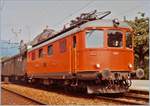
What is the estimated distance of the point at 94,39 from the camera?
51.0 feet

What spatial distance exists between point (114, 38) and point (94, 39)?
0.89 metres

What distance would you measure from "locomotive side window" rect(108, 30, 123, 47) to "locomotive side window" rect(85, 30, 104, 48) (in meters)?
0.35

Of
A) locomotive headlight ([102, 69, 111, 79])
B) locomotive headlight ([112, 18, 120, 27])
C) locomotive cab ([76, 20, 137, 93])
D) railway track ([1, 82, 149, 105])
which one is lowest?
railway track ([1, 82, 149, 105])

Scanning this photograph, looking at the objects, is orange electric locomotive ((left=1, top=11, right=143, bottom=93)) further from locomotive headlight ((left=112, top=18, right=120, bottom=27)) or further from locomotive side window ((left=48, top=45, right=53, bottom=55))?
locomotive side window ((left=48, top=45, right=53, bottom=55))

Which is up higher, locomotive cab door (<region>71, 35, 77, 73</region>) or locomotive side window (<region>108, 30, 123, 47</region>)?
locomotive side window (<region>108, 30, 123, 47</region>)

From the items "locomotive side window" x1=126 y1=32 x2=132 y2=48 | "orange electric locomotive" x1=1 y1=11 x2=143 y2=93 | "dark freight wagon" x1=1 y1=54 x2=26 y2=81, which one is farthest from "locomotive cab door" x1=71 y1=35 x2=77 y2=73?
"dark freight wagon" x1=1 y1=54 x2=26 y2=81

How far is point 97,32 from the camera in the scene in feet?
51.3

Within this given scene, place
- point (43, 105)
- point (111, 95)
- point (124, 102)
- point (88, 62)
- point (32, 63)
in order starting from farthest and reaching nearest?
Answer: point (32, 63), point (111, 95), point (88, 62), point (124, 102), point (43, 105)

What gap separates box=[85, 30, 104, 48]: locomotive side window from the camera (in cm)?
1547

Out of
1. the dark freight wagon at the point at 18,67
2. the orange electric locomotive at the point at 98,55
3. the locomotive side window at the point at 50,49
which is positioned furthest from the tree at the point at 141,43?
the orange electric locomotive at the point at 98,55

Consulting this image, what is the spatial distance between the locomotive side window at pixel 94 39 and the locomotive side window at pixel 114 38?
35 cm

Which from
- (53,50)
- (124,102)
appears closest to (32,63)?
(53,50)

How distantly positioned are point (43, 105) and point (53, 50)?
6595mm

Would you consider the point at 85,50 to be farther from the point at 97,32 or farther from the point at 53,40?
the point at 53,40
